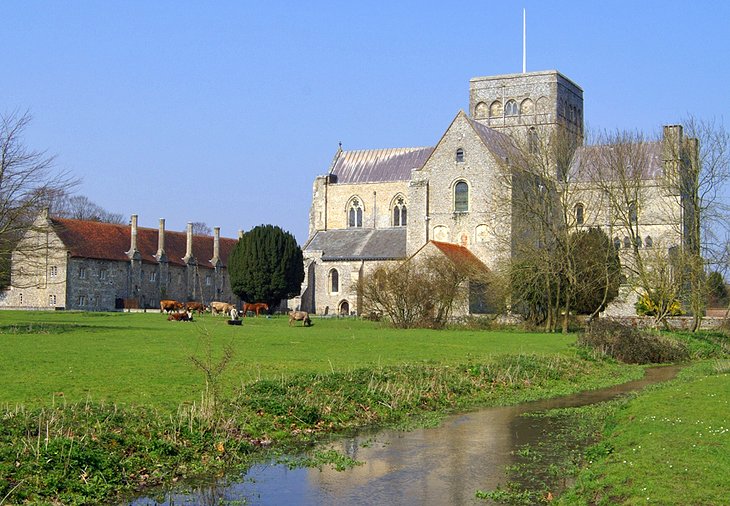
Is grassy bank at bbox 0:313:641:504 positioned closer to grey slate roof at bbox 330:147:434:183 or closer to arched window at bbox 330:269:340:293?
arched window at bbox 330:269:340:293

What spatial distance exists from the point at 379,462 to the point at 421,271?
34.1m

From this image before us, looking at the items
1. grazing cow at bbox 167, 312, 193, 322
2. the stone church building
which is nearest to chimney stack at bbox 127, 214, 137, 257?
the stone church building

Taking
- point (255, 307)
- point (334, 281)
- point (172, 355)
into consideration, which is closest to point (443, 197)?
point (334, 281)

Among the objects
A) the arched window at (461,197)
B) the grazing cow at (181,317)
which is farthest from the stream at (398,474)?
the arched window at (461,197)

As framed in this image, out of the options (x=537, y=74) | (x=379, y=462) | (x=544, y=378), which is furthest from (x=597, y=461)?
(x=537, y=74)

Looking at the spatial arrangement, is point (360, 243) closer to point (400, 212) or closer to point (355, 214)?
point (400, 212)

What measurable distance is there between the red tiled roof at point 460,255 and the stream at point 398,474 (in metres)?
33.0

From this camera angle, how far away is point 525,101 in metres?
77.8

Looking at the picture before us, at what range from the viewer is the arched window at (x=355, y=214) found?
7775 cm

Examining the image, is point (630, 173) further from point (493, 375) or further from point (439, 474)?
point (439, 474)

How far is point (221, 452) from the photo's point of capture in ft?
47.4

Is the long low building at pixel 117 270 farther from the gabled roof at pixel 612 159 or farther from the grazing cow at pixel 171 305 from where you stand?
the gabled roof at pixel 612 159

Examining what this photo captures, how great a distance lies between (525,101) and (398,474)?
6710 centimetres

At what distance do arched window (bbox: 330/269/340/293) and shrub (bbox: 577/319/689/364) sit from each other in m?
37.2
